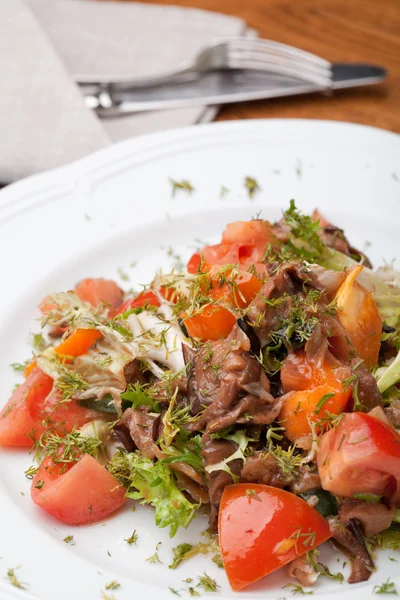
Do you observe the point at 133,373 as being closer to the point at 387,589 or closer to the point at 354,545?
the point at 354,545

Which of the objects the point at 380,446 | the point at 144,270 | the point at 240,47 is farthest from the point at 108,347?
A: the point at 240,47

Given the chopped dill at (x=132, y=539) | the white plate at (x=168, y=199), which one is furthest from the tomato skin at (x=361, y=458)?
the white plate at (x=168, y=199)

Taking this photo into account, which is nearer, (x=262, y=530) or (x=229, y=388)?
(x=262, y=530)

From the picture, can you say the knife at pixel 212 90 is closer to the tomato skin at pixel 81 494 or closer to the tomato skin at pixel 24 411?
the tomato skin at pixel 24 411

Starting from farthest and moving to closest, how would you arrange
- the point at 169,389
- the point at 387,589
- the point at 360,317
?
1. the point at 360,317
2. the point at 169,389
3. the point at 387,589

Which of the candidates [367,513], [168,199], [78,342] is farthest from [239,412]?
[168,199]

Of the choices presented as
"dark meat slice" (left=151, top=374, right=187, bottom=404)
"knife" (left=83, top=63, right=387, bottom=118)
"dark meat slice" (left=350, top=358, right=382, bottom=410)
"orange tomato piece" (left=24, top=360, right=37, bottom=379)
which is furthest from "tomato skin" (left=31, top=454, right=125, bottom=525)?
"knife" (left=83, top=63, right=387, bottom=118)

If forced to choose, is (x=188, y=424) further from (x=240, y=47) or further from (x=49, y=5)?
(x=49, y=5)

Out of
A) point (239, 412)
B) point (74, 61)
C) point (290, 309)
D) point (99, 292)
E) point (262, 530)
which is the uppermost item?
point (74, 61)

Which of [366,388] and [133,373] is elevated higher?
[133,373]
